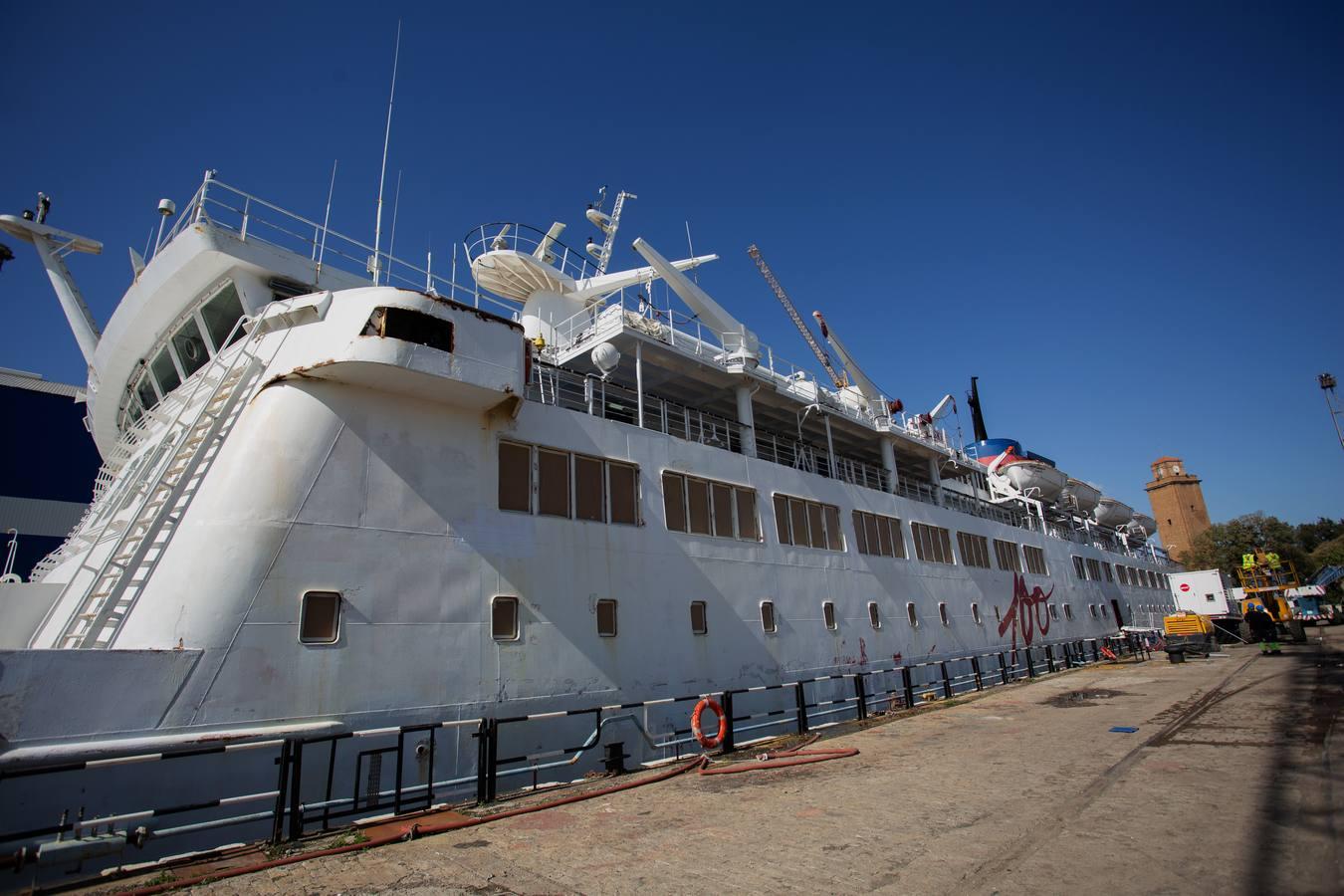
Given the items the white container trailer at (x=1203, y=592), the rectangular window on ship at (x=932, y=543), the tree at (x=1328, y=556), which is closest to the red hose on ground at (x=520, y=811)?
the rectangular window on ship at (x=932, y=543)

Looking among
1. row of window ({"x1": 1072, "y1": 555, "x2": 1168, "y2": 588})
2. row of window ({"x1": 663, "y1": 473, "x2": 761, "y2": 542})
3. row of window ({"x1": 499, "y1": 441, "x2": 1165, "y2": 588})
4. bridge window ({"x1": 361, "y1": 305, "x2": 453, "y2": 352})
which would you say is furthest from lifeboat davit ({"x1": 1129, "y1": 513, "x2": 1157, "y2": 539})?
bridge window ({"x1": 361, "y1": 305, "x2": 453, "y2": 352})

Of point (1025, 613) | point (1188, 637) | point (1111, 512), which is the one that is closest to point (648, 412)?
point (1025, 613)

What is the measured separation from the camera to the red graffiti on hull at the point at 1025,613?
27219 millimetres

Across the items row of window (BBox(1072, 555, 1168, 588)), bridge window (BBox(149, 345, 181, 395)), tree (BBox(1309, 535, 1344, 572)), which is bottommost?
row of window (BBox(1072, 555, 1168, 588))

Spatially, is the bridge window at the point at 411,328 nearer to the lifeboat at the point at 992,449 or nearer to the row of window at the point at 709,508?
the row of window at the point at 709,508

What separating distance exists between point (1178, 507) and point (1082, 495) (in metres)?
92.8

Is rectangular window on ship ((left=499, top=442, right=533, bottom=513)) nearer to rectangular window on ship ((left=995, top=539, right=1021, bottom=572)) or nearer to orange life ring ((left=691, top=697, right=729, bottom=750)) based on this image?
orange life ring ((left=691, top=697, right=729, bottom=750))

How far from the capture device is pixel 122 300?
1410 cm

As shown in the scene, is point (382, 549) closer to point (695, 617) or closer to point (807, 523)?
point (695, 617)

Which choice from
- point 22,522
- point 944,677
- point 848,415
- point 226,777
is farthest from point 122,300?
point 22,522

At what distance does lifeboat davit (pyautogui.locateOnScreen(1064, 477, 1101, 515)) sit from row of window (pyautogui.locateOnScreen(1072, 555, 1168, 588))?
13.3 feet

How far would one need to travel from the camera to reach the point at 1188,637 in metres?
26.6

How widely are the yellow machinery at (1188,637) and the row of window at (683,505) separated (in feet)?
30.3

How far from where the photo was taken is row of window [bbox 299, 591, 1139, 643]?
30.7ft
